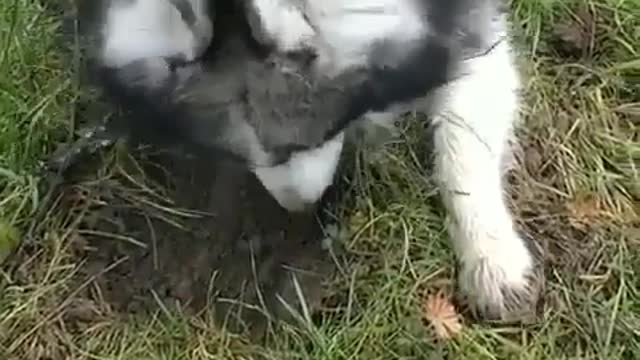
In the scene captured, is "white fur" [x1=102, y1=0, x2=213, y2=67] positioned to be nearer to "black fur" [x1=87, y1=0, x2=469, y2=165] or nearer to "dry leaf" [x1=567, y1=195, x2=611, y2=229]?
"black fur" [x1=87, y1=0, x2=469, y2=165]

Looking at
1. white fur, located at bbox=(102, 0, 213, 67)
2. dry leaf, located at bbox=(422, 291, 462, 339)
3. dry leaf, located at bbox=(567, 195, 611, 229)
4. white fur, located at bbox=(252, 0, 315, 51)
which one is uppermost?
white fur, located at bbox=(252, 0, 315, 51)

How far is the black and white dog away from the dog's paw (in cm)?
24

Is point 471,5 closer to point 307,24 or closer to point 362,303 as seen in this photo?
point 307,24

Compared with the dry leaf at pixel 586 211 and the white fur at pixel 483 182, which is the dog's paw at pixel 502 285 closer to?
the white fur at pixel 483 182

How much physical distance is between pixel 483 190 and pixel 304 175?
0.32 meters

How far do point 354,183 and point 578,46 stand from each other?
15.1 inches

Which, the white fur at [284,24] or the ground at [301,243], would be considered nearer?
the white fur at [284,24]

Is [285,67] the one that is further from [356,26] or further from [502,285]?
[502,285]

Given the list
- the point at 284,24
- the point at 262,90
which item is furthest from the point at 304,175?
the point at 284,24

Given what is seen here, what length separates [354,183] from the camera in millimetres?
1918

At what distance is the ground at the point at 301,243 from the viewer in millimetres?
1822

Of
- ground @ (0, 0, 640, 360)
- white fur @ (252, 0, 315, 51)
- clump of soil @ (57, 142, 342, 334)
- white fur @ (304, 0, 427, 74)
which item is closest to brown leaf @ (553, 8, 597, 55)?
ground @ (0, 0, 640, 360)

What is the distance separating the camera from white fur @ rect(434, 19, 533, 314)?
1811 millimetres

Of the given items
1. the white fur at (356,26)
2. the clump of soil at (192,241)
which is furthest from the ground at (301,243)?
the white fur at (356,26)
